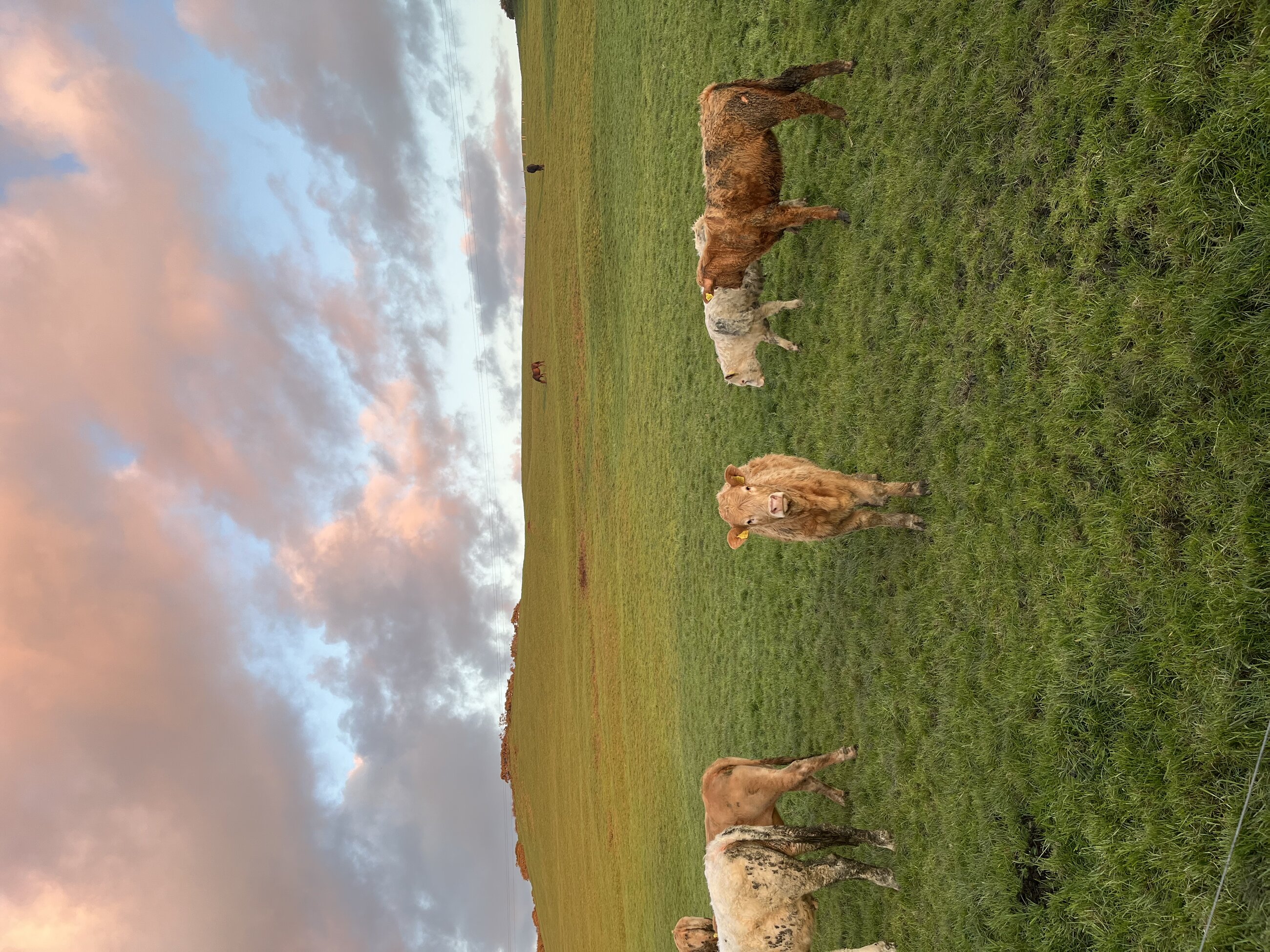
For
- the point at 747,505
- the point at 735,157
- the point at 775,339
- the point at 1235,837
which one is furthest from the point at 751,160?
the point at 1235,837

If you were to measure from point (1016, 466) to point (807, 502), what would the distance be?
1.92m

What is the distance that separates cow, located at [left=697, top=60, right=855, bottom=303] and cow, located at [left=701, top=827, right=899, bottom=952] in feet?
22.0

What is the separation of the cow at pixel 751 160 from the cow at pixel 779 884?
22.0 ft

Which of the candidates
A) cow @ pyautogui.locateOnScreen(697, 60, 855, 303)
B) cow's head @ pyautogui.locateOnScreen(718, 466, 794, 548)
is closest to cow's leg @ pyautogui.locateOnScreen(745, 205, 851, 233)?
cow @ pyautogui.locateOnScreen(697, 60, 855, 303)

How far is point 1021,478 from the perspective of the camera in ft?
18.0

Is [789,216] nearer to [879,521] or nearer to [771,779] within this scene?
[879,521]

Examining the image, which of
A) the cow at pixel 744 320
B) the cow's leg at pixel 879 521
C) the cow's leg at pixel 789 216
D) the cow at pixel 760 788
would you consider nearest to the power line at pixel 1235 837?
the cow's leg at pixel 879 521

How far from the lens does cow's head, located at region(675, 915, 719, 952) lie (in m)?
8.41

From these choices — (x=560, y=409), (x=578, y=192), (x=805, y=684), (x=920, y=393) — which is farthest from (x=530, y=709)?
(x=920, y=393)

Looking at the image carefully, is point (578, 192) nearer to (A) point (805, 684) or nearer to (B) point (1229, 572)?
(A) point (805, 684)

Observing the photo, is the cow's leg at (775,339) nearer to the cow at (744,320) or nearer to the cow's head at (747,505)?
the cow at (744,320)

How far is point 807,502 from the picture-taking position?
22.7 ft

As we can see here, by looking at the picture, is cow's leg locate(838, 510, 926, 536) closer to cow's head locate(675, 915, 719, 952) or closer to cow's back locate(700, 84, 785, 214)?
cow's back locate(700, 84, 785, 214)

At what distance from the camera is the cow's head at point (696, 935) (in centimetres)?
841
